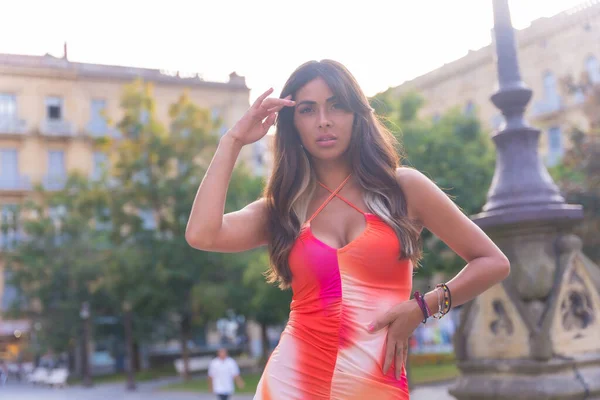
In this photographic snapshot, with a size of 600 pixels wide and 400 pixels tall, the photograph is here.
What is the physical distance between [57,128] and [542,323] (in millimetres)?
48394

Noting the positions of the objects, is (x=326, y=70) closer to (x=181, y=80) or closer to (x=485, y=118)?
(x=485, y=118)

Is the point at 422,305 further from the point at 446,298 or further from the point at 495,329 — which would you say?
the point at 495,329

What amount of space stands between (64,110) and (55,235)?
1272 centimetres

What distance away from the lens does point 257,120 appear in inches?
103

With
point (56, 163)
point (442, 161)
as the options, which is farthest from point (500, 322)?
point (56, 163)

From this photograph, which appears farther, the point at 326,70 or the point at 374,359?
the point at 326,70

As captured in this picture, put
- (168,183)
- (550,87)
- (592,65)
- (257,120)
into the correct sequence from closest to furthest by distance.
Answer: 1. (257,120)
2. (168,183)
3. (592,65)
4. (550,87)

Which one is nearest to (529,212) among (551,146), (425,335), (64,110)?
(425,335)

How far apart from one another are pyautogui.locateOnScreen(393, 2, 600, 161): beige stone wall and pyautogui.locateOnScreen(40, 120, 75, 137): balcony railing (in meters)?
21.2

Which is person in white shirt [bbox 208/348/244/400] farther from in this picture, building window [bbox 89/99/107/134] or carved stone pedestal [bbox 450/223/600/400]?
building window [bbox 89/99/107/134]

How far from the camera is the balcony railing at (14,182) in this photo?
5066 cm

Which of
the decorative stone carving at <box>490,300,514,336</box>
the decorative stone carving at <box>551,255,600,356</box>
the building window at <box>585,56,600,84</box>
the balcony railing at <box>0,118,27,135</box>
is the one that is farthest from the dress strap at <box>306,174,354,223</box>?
the balcony railing at <box>0,118,27,135</box>

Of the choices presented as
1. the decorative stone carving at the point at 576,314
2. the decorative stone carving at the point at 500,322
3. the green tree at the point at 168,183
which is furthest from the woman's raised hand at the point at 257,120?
the green tree at the point at 168,183

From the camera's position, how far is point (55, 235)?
135 feet
